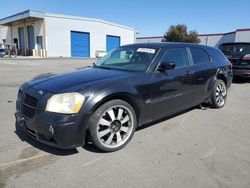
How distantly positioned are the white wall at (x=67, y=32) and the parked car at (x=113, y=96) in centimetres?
3090

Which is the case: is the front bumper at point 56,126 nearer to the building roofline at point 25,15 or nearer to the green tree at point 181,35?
the building roofline at point 25,15

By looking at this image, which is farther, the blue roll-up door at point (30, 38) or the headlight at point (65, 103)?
the blue roll-up door at point (30, 38)

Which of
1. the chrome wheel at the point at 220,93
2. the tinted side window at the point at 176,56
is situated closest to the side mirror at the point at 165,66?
the tinted side window at the point at 176,56

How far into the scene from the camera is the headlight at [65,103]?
3.00 metres

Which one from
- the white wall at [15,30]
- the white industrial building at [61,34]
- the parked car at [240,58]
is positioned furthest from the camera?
the white wall at [15,30]

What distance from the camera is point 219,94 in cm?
594

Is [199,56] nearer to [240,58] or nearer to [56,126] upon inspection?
[56,126]

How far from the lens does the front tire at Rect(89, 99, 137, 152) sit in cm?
323

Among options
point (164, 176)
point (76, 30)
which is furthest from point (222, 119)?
point (76, 30)

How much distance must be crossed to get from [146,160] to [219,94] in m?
3.54

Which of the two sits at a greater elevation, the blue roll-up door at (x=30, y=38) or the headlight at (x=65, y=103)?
the blue roll-up door at (x=30, y=38)

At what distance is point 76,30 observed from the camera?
35.3 metres

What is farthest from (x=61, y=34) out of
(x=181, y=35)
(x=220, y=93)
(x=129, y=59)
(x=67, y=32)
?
(x=129, y=59)

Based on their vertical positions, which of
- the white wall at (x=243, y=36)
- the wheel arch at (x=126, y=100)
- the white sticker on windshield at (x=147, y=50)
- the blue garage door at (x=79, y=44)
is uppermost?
the white wall at (x=243, y=36)
